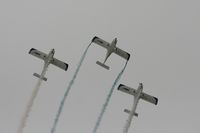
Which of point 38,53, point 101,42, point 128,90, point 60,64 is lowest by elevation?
point 60,64

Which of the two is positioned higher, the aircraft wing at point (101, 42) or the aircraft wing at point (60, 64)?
the aircraft wing at point (101, 42)

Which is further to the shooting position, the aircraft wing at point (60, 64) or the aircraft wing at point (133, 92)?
the aircraft wing at point (133, 92)

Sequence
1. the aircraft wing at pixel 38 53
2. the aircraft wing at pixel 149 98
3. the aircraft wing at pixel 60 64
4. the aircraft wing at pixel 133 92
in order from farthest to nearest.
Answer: the aircraft wing at pixel 149 98 < the aircraft wing at pixel 133 92 < the aircraft wing at pixel 38 53 < the aircraft wing at pixel 60 64

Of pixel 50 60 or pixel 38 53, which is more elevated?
pixel 38 53

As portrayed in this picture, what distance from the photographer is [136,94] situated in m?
73.7

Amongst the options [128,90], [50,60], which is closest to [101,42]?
[50,60]

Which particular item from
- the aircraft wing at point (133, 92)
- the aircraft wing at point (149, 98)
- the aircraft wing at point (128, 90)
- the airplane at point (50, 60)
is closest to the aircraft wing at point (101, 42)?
the airplane at point (50, 60)

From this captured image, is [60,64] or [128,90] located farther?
[128,90]

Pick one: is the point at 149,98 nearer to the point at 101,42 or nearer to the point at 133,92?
the point at 133,92

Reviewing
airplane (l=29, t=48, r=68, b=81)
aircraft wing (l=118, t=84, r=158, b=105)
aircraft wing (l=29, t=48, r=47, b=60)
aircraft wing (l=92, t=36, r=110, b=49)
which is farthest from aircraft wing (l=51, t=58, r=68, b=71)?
aircraft wing (l=118, t=84, r=158, b=105)

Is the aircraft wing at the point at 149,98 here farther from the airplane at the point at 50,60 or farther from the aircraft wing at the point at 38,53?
the aircraft wing at the point at 38,53

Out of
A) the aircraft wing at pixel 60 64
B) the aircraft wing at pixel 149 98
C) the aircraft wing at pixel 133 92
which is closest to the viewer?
the aircraft wing at pixel 60 64

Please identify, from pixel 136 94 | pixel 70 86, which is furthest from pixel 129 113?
pixel 70 86

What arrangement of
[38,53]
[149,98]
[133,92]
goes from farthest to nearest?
[149,98]
[133,92]
[38,53]
